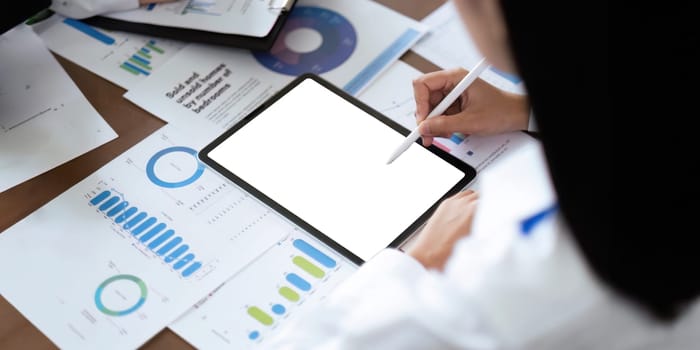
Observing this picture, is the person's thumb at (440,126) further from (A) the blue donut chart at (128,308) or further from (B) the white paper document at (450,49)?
(A) the blue donut chart at (128,308)

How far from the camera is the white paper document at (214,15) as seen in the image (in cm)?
109

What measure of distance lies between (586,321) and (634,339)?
0.04 meters

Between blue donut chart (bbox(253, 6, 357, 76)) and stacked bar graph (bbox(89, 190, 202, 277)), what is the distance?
0.28 m

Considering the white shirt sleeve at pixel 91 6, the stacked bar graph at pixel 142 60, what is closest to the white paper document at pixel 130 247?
the stacked bar graph at pixel 142 60

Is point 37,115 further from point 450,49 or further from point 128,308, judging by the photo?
point 450,49

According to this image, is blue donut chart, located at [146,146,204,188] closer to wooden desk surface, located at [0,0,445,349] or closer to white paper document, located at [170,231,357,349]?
wooden desk surface, located at [0,0,445,349]

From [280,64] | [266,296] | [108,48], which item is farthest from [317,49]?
[266,296]

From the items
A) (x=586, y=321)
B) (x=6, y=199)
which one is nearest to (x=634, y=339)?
(x=586, y=321)

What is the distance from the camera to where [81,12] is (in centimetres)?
112

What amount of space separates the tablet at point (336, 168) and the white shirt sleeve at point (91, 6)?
11.1 inches

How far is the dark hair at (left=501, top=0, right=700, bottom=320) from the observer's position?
0.50m

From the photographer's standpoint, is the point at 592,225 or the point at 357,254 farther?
the point at 357,254

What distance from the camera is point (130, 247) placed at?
0.88 meters

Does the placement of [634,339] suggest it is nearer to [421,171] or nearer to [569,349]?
[569,349]
